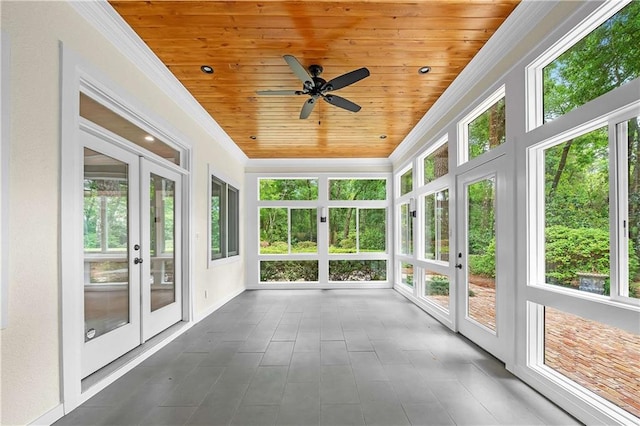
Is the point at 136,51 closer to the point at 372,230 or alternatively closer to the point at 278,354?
the point at 278,354

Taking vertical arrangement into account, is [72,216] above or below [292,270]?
above

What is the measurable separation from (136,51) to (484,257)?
4035 mm

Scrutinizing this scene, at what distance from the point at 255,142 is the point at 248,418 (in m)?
4.66

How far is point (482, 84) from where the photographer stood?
10.6ft

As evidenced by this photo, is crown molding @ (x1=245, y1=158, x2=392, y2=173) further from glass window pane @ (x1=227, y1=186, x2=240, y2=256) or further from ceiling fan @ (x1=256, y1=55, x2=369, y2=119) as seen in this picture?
ceiling fan @ (x1=256, y1=55, x2=369, y2=119)

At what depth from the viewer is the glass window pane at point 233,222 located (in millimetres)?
6051

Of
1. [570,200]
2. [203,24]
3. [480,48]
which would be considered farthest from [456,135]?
[203,24]

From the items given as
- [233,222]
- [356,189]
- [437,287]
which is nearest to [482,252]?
[437,287]

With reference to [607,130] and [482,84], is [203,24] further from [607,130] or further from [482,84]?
[607,130]

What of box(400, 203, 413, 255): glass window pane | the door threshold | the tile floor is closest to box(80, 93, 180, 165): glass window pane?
the door threshold

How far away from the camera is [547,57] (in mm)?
2408

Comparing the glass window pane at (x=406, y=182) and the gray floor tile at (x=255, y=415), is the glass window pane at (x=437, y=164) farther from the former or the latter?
the gray floor tile at (x=255, y=415)

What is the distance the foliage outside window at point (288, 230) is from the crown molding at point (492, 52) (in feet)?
11.2

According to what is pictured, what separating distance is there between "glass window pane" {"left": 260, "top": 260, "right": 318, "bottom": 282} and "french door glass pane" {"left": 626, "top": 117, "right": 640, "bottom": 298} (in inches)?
222
